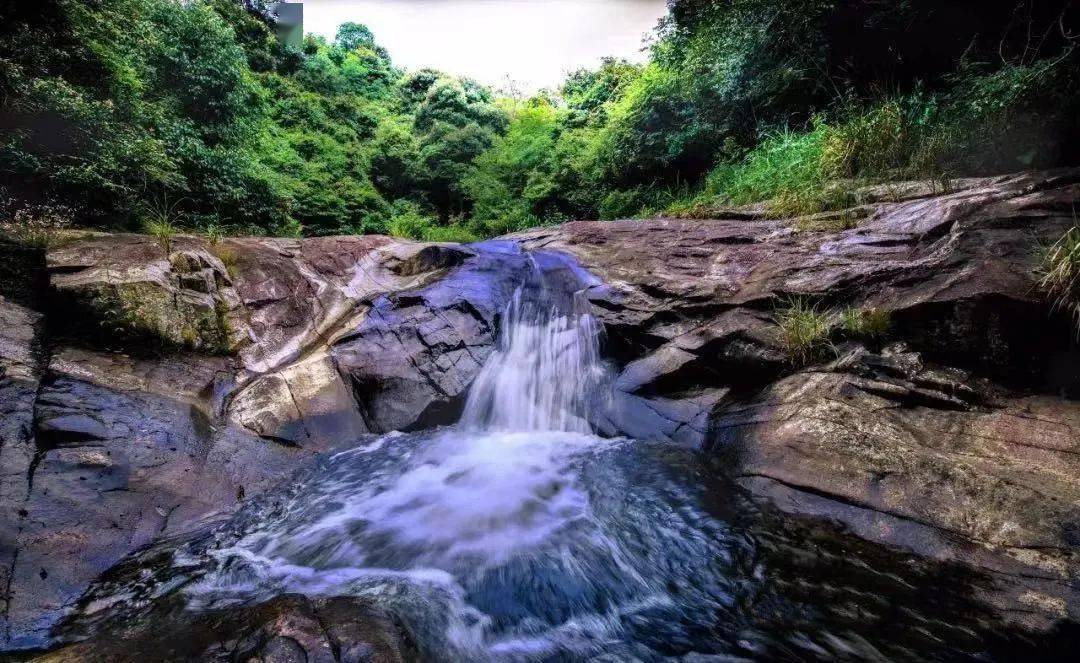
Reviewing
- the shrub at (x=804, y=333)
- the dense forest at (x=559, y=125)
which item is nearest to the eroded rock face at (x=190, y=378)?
the dense forest at (x=559, y=125)

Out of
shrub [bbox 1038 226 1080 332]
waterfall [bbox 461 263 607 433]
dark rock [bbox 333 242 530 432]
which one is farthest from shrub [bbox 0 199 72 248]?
shrub [bbox 1038 226 1080 332]

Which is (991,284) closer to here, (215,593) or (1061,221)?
(1061,221)

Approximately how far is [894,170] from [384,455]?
732 cm

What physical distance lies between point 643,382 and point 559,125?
12805 mm

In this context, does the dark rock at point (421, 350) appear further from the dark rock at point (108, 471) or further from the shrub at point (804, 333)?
the shrub at point (804, 333)

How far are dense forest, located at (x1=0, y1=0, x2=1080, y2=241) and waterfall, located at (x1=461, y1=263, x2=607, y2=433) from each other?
3.72 m

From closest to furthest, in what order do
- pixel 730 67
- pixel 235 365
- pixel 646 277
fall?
pixel 235 365
pixel 646 277
pixel 730 67

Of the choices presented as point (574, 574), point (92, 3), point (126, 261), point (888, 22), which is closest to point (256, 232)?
point (92, 3)

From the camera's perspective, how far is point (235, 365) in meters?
4.64

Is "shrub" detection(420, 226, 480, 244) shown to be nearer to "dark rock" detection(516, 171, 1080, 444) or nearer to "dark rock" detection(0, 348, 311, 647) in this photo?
"dark rock" detection(516, 171, 1080, 444)

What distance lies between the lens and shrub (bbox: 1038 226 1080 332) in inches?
127

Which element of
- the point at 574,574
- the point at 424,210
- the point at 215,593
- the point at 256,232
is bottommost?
the point at 574,574

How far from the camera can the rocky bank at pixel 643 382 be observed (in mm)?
2650

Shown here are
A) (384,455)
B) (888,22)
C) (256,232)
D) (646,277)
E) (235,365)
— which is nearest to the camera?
(384,455)
